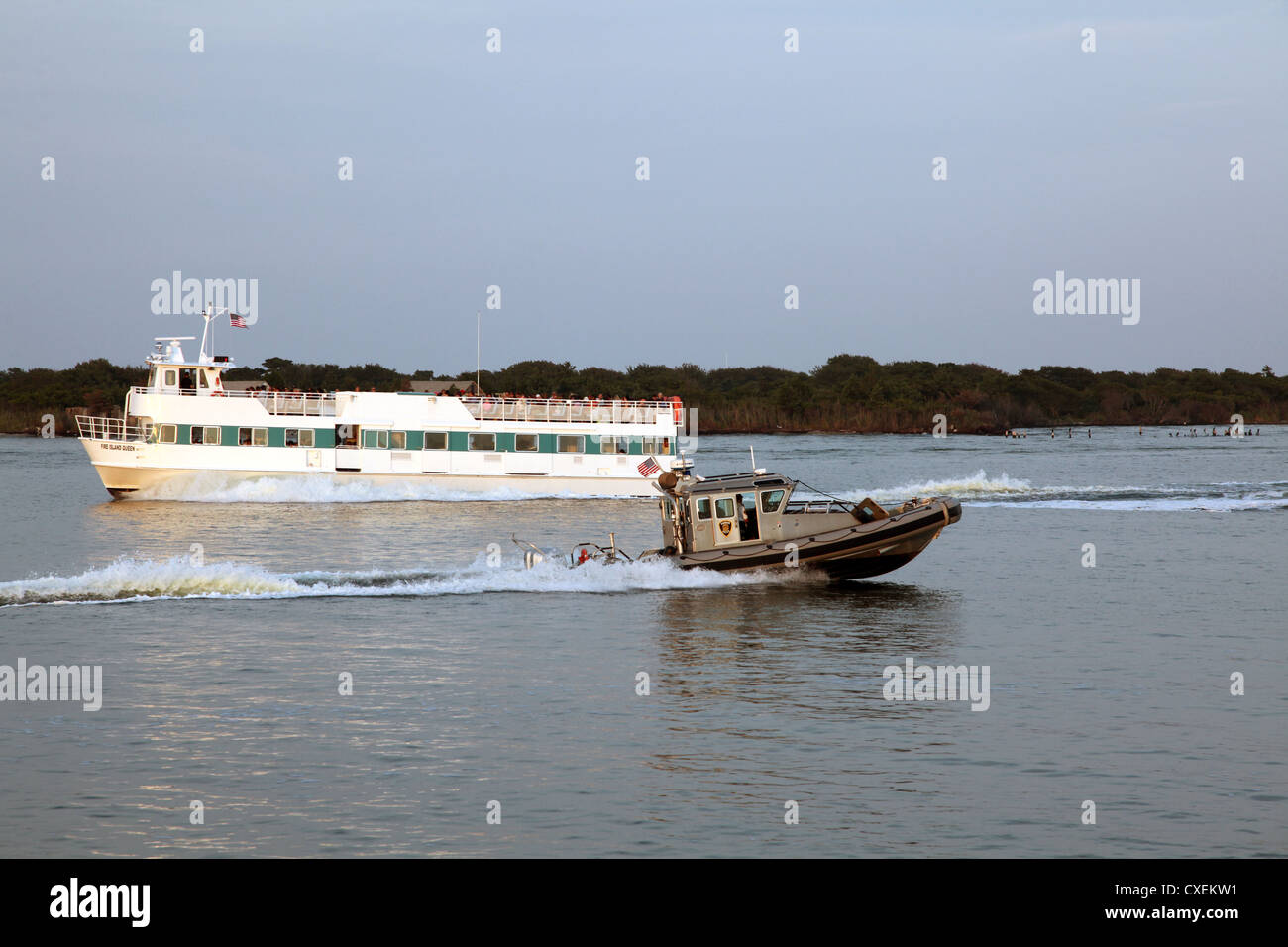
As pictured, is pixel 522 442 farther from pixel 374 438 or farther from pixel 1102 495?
pixel 1102 495

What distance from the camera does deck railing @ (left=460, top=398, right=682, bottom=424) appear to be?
60.5m

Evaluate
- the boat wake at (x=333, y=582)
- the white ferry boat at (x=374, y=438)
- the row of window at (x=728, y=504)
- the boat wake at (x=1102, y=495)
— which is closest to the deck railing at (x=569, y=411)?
the white ferry boat at (x=374, y=438)

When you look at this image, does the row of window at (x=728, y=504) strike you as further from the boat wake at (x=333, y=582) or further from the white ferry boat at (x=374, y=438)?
the white ferry boat at (x=374, y=438)

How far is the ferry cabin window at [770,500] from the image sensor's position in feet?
98.1

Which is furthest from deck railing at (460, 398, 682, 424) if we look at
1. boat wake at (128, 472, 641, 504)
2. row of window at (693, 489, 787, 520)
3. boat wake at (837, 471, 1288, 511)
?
row of window at (693, 489, 787, 520)

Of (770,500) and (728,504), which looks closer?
(728,504)

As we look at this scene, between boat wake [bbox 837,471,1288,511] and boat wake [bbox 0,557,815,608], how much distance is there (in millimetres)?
27447

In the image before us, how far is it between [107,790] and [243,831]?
2348 millimetres

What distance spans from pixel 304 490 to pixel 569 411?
12930mm

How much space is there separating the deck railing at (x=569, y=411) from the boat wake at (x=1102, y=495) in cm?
Answer: 1011

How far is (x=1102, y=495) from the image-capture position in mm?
64375

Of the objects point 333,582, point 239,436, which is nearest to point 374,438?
point 239,436
